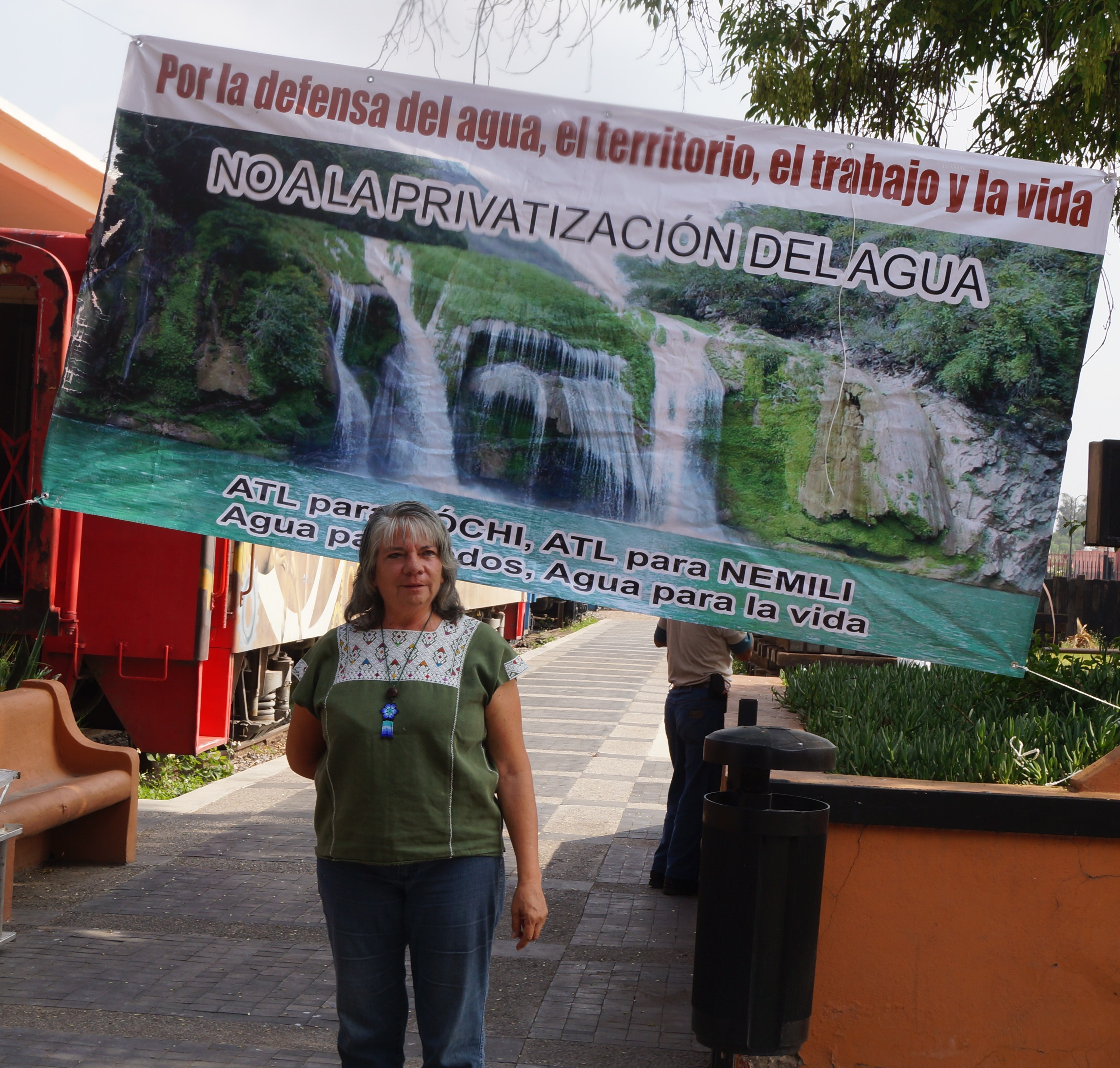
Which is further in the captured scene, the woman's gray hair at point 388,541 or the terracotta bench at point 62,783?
the terracotta bench at point 62,783

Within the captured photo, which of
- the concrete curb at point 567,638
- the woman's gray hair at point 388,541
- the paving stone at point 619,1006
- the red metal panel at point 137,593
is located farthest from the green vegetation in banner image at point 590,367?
the concrete curb at point 567,638

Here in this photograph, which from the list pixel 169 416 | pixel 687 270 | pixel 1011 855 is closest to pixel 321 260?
pixel 169 416

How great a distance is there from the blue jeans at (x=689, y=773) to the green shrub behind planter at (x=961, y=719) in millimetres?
558

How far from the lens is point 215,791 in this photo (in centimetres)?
848

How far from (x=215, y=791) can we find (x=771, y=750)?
19.1 ft

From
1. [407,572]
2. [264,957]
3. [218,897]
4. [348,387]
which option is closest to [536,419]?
[348,387]

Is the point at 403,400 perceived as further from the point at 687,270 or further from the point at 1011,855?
the point at 1011,855

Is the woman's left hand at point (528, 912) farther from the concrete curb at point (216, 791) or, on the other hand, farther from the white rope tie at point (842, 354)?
the concrete curb at point (216, 791)

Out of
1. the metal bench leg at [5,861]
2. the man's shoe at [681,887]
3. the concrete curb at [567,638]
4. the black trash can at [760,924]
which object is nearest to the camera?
the black trash can at [760,924]

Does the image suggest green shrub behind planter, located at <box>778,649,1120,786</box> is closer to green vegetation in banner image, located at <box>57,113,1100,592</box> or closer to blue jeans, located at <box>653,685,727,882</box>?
blue jeans, located at <box>653,685,727,882</box>

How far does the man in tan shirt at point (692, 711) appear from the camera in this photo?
618 cm

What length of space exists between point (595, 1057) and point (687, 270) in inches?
116

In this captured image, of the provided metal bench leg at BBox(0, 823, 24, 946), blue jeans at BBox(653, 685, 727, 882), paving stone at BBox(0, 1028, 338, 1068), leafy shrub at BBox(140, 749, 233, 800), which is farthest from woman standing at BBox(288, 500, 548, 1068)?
leafy shrub at BBox(140, 749, 233, 800)

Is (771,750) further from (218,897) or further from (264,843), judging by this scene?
(264,843)
